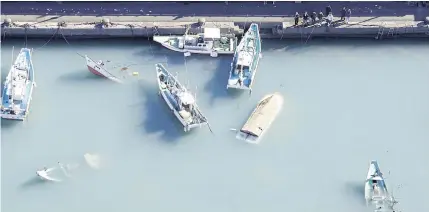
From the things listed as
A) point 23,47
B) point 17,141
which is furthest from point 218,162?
point 23,47

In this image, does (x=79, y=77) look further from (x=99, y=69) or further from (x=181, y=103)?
(x=181, y=103)

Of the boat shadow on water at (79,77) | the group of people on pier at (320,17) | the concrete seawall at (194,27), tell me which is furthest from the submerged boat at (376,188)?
the boat shadow on water at (79,77)

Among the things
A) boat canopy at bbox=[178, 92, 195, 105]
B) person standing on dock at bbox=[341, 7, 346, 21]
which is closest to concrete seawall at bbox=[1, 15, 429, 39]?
person standing on dock at bbox=[341, 7, 346, 21]

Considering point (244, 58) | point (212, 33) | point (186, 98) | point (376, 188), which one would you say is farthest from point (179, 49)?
point (376, 188)

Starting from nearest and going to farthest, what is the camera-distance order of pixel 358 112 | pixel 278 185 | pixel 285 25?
1. pixel 278 185
2. pixel 358 112
3. pixel 285 25

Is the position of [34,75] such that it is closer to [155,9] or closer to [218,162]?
[155,9]

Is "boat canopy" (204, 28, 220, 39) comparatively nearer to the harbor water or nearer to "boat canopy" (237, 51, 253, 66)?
the harbor water

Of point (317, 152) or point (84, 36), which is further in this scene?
point (84, 36)
